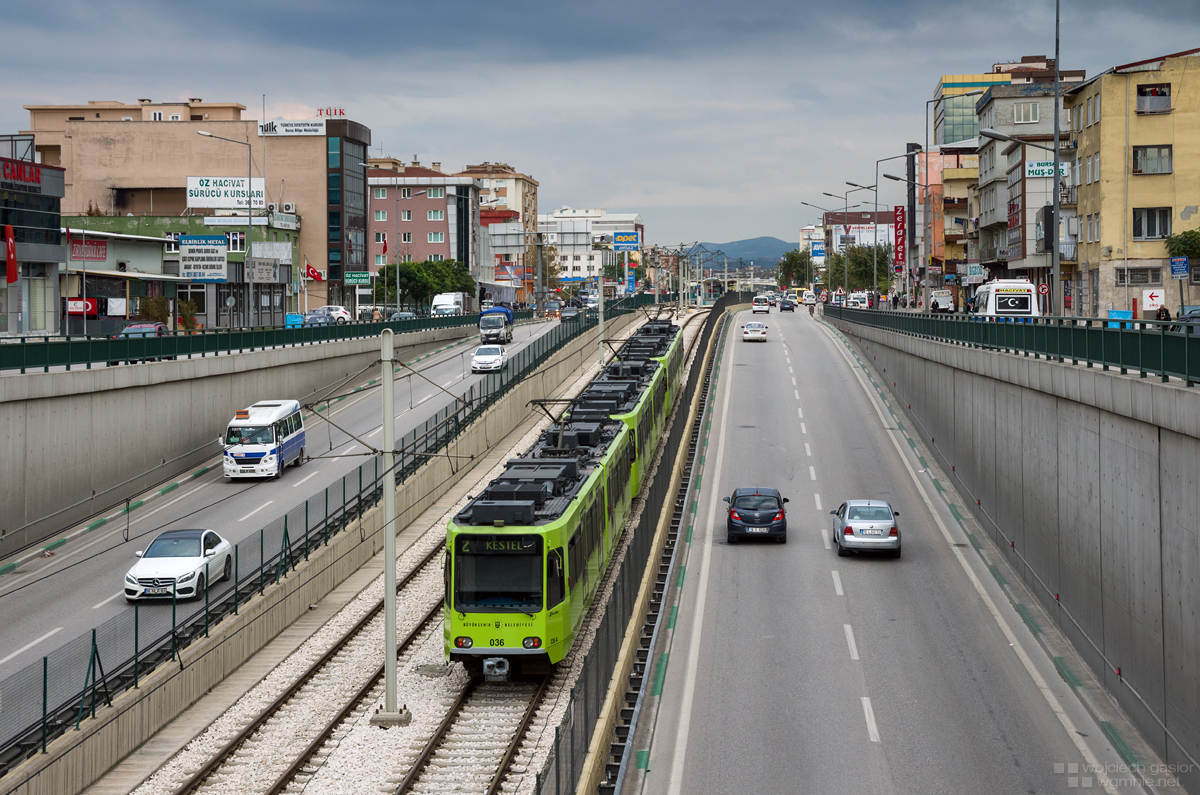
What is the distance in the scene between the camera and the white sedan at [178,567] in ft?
87.6

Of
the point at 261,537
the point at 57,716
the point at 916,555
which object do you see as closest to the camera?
the point at 57,716

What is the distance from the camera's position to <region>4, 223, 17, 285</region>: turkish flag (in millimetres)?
46812

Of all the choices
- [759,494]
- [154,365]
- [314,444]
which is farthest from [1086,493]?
[314,444]

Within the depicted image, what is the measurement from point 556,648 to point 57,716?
836 centimetres

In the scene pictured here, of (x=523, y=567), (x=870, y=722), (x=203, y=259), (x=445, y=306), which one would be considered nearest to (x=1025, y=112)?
(x=445, y=306)

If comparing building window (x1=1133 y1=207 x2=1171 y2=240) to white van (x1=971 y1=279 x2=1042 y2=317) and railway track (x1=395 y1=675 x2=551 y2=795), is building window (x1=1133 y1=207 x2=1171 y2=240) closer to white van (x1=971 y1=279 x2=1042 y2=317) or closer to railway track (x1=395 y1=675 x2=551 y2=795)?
white van (x1=971 y1=279 x2=1042 y2=317)

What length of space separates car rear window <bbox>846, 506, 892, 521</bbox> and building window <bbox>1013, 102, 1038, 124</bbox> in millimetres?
56457

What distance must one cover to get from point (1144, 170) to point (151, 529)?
41652mm

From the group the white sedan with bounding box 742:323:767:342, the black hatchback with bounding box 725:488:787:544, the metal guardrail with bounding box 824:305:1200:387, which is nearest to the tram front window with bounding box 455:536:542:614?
the metal guardrail with bounding box 824:305:1200:387

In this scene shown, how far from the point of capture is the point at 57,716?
18.0 meters

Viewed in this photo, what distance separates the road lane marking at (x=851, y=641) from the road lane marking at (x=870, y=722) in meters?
2.59

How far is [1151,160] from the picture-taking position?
48.8 m

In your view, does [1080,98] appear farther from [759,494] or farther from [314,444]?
[314,444]

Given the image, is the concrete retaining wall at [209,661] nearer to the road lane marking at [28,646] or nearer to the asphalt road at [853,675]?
the road lane marking at [28,646]
